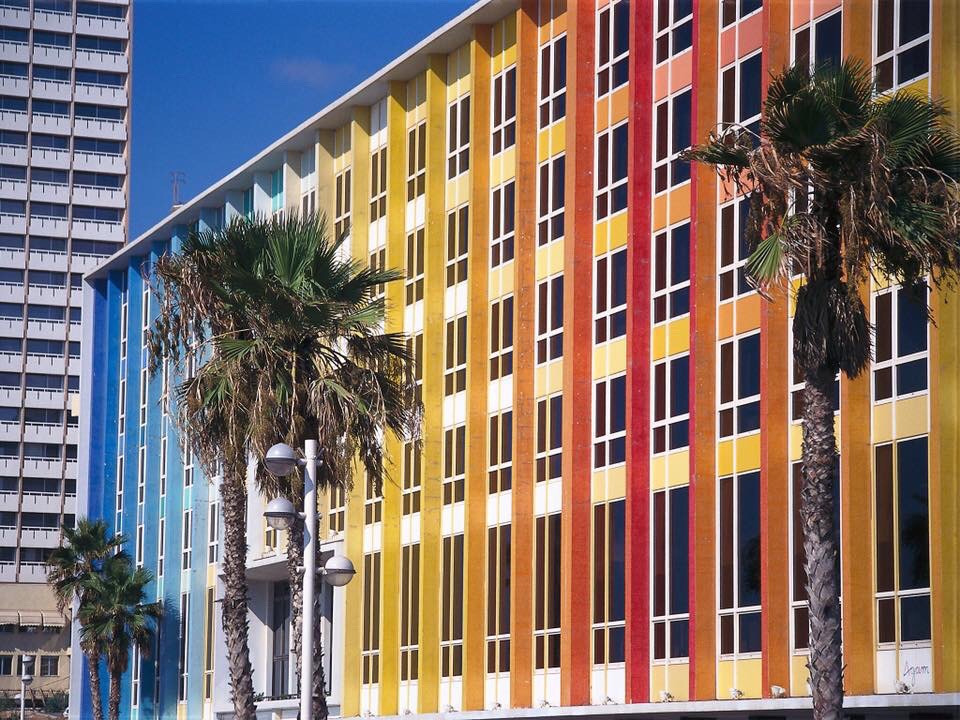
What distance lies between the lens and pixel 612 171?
40719 mm

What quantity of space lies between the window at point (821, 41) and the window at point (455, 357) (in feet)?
50.8

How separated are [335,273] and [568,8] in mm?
13612

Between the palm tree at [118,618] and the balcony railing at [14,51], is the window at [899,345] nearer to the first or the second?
the palm tree at [118,618]

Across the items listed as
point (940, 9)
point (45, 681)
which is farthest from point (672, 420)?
point (45, 681)

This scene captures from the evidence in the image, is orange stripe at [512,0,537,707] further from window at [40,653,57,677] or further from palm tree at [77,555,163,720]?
window at [40,653,57,677]

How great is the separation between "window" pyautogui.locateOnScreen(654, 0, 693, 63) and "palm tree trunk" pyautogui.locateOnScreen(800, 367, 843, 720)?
16643 millimetres

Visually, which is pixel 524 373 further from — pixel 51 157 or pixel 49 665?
pixel 51 157

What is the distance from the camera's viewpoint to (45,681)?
110 m

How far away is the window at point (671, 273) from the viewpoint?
37.4 meters

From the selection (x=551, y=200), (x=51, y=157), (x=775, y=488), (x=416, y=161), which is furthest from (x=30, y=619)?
(x=775, y=488)

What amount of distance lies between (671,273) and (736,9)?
5.96m

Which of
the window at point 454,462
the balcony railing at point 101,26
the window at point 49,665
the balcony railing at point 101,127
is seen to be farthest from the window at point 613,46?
the balcony railing at point 101,26

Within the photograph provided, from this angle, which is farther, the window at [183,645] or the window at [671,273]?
the window at [183,645]

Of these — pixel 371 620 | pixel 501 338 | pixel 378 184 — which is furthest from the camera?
pixel 378 184
